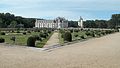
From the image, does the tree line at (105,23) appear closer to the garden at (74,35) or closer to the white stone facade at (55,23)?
the white stone facade at (55,23)

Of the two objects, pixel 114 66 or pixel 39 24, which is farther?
pixel 39 24

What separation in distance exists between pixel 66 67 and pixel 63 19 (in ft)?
378

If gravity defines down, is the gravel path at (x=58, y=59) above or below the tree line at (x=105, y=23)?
above

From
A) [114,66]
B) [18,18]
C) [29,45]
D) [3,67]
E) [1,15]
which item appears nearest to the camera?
[3,67]

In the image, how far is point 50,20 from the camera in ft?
442

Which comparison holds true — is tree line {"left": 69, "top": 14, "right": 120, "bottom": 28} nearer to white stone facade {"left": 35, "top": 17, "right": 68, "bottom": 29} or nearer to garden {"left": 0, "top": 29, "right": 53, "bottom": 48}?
white stone facade {"left": 35, "top": 17, "right": 68, "bottom": 29}

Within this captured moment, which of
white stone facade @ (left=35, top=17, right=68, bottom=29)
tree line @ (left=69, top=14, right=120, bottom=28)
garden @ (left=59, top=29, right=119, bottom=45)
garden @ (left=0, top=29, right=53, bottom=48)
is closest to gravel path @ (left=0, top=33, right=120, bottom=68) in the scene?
garden @ (left=0, top=29, right=53, bottom=48)

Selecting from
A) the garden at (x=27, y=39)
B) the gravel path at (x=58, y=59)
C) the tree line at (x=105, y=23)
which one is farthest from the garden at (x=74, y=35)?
the tree line at (x=105, y=23)

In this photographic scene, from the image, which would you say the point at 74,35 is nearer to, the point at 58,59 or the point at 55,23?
the point at 58,59

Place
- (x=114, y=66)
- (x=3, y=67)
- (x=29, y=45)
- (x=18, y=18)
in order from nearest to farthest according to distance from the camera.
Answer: (x=3, y=67), (x=114, y=66), (x=29, y=45), (x=18, y=18)

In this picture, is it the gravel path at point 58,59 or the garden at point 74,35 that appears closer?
the gravel path at point 58,59

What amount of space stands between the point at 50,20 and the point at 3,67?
125 m

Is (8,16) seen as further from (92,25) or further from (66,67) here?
(66,67)

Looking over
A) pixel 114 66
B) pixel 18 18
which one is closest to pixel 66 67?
pixel 114 66
